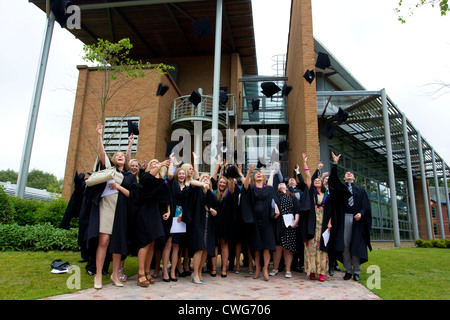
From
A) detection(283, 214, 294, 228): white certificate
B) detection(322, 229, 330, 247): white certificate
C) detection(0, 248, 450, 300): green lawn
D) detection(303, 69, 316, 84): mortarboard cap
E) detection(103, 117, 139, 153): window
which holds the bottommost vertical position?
detection(0, 248, 450, 300): green lawn

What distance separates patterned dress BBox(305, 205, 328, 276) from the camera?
5469mm

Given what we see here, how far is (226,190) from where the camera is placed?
19.0 ft

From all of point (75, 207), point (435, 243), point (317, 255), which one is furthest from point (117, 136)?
point (435, 243)

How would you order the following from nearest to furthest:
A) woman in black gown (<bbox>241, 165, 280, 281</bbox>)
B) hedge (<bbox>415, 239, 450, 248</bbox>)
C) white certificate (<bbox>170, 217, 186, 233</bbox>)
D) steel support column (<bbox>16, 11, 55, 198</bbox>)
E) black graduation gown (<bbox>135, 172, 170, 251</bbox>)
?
black graduation gown (<bbox>135, 172, 170, 251</bbox>) → white certificate (<bbox>170, 217, 186, 233</bbox>) → woman in black gown (<bbox>241, 165, 280, 281</bbox>) → steel support column (<bbox>16, 11, 55, 198</bbox>) → hedge (<bbox>415, 239, 450, 248</bbox>)

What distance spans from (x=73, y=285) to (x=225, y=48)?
56.0 ft

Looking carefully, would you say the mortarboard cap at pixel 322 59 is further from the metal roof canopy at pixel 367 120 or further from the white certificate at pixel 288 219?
the white certificate at pixel 288 219

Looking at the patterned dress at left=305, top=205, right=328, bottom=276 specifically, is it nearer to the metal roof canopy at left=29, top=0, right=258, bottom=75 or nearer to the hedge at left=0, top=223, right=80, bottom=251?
the hedge at left=0, top=223, right=80, bottom=251

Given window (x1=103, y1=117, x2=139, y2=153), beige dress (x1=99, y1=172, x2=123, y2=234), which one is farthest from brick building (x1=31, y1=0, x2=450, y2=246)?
beige dress (x1=99, y1=172, x2=123, y2=234)

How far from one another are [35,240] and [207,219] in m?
5.05

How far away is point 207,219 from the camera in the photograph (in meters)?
5.32

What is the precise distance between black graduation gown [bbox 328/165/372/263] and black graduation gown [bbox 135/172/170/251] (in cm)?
307

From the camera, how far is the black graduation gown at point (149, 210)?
4465mm

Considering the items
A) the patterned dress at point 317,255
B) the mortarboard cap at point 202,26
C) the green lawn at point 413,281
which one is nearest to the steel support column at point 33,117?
the mortarboard cap at point 202,26

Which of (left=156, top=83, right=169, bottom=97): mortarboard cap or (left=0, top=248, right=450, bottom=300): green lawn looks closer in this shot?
(left=0, top=248, right=450, bottom=300): green lawn
